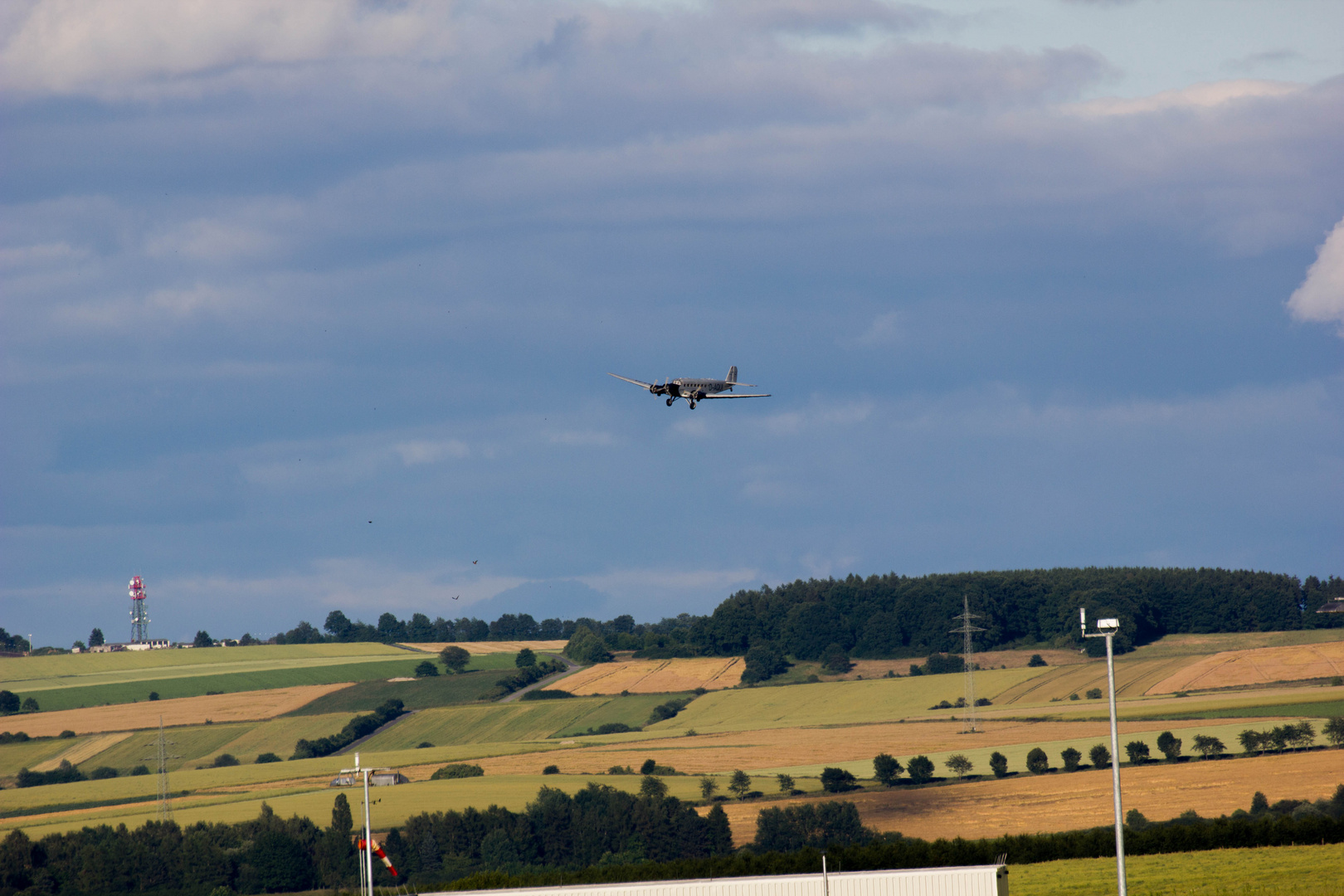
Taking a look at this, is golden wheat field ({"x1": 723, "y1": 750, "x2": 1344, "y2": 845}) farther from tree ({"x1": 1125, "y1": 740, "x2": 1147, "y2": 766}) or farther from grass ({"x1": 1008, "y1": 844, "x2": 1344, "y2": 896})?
grass ({"x1": 1008, "y1": 844, "x2": 1344, "y2": 896})

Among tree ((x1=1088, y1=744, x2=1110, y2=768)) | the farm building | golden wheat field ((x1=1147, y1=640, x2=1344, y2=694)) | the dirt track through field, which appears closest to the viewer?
the farm building

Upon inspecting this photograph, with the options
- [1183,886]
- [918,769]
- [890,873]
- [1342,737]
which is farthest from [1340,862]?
[918,769]

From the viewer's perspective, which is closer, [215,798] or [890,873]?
[890,873]

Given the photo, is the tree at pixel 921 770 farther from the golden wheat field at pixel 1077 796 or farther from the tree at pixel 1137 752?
the tree at pixel 1137 752

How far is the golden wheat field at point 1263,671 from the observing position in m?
183

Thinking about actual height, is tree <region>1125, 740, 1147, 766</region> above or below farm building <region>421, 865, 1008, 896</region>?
below

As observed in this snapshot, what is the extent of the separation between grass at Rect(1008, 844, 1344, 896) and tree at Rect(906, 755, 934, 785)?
54269 mm

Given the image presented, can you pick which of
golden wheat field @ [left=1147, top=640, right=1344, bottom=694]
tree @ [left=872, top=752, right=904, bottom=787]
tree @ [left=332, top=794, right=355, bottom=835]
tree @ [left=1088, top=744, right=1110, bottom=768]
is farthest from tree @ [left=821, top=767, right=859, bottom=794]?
golden wheat field @ [left=1147, top=640, right=1344, bottom=694]

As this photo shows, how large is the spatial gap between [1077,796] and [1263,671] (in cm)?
8543

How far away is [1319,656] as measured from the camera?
192 meters

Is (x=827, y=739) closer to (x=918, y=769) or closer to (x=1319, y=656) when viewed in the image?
(x=918, y=769)

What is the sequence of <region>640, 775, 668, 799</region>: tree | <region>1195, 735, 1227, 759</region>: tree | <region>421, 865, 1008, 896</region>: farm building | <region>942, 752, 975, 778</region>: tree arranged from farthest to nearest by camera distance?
<region>942, 752, 975, 778</region>: tree < <region>640, 775, 668, 799</region>: tree < <region>1195, 735, 1227, 759</region>: tree < <region>421, 865, 1008, 896</region>: farm building

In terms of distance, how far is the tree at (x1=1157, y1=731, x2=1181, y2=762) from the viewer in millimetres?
130625

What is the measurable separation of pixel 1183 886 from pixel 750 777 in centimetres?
7748
